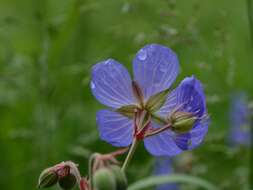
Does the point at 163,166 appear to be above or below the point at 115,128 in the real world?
below

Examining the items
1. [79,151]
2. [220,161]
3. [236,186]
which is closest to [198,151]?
[220,161]

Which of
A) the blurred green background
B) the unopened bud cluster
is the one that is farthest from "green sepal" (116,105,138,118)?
the blurred green background

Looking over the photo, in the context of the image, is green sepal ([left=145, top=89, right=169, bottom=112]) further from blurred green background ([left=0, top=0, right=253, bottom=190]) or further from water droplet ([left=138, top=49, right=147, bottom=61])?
blurred green background ([left=0, top=0, right=253, bottom=190])

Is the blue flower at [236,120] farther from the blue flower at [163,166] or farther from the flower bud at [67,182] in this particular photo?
the flower bud at [67,182]

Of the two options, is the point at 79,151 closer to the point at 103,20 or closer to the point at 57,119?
the point at 57,119

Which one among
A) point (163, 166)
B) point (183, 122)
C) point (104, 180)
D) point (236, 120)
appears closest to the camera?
point (104, 180)

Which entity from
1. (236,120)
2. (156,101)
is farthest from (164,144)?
(236,120)

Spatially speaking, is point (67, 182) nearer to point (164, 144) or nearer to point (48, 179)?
point (48, 179)
